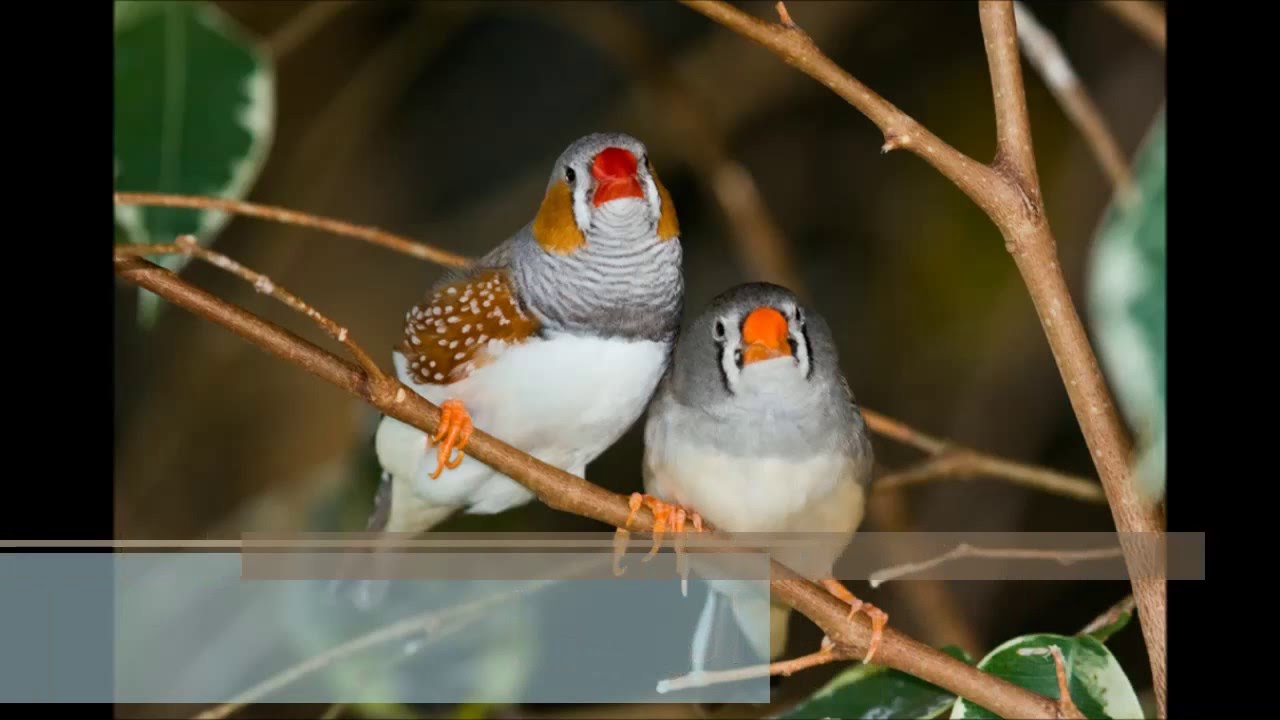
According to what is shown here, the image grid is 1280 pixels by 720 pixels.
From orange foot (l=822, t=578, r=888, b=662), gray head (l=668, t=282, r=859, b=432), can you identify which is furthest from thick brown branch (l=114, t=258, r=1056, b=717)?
gray head (l=668, t=282, r=859, b=432)

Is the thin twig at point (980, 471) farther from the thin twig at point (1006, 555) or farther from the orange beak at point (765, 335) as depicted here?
the orange beak at point (765, 335)

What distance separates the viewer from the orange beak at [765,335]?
3.53 feet

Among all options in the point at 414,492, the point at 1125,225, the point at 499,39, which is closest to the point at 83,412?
the point at 414,492

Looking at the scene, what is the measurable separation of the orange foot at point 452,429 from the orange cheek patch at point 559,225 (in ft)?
0.50

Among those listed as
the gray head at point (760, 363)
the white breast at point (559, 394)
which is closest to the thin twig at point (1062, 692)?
the gray head at point (760, 363)

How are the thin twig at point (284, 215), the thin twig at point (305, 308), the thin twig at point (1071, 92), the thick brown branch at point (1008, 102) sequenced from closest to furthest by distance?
the thin twig at point (305, 308), the thick brown branch at point (1008, 102), the thin twig at point (284, 215), the thin twig at point (1071, 92)

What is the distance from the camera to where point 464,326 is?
1.16m

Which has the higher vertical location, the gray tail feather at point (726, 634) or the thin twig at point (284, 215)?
the thin twig at point (284, 215)

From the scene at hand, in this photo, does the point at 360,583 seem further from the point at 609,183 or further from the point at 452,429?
the point at 609,183

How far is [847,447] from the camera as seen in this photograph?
1.17 meters

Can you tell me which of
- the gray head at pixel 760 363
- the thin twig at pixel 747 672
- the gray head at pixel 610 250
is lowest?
the thin twig at pixel 747 672

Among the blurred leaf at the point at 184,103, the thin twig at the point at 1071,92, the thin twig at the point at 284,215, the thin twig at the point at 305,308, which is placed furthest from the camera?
the thin twig at the point at 1071,92
